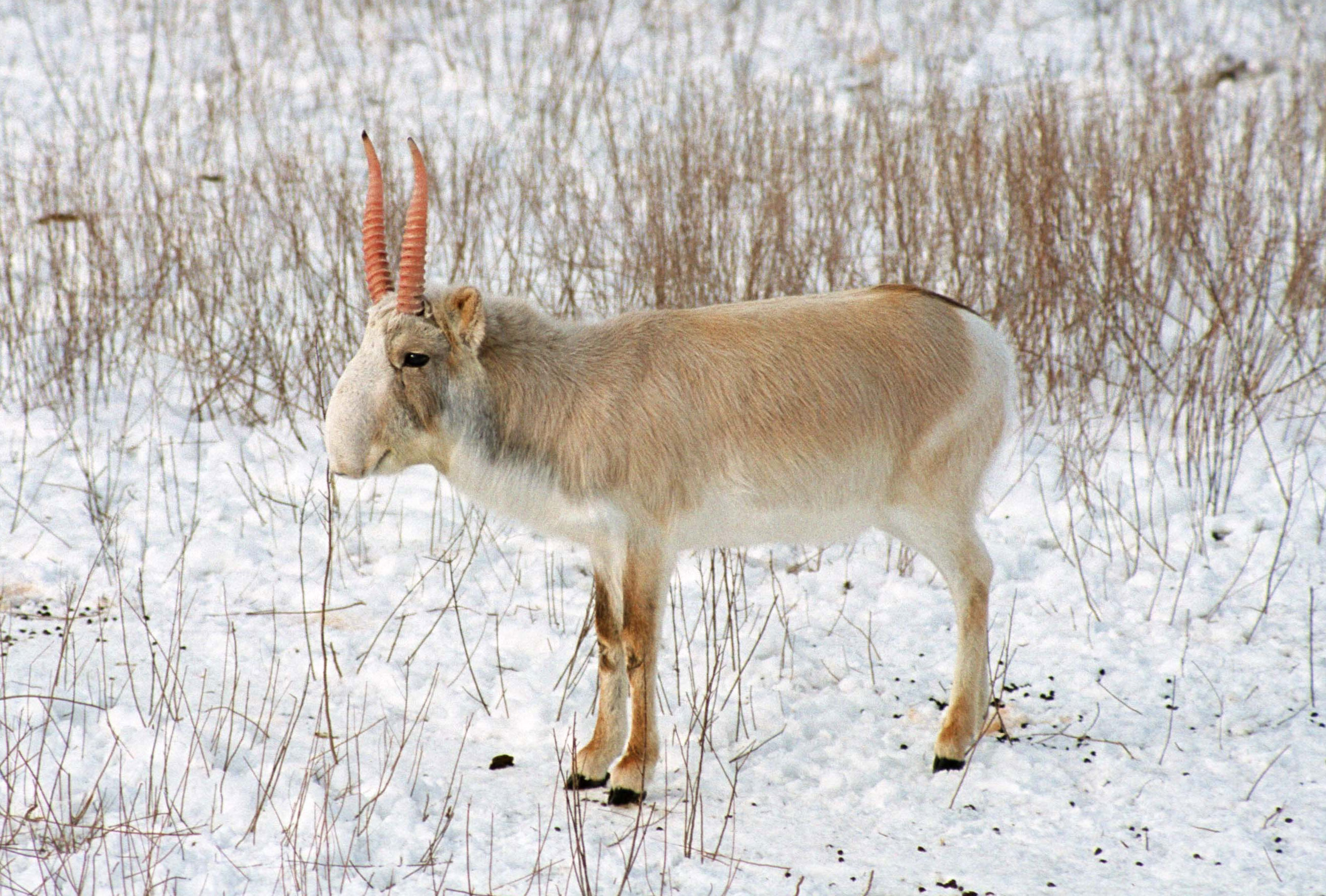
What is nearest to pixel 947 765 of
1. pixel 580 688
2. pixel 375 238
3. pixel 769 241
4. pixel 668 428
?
pixel 580 688

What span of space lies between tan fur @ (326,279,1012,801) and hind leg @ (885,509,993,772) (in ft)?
0.03

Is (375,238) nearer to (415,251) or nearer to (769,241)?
(415,251)

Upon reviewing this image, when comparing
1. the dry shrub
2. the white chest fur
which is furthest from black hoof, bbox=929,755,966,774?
the dry shrub

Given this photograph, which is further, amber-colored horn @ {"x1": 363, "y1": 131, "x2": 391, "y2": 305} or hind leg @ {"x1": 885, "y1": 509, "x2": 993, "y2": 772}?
hind leg @ {"x1": 885, "y1": 509, "x2": 993, "y2": 772}

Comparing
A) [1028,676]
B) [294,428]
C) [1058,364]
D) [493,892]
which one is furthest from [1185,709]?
[294,428]

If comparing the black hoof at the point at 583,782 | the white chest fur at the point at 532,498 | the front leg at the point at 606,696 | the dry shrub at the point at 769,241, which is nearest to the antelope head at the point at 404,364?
the white chest fur at the point at 532,498

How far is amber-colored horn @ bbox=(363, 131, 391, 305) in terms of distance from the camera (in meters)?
3.67

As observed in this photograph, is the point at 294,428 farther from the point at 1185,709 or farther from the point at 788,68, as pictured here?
the point at 788,68

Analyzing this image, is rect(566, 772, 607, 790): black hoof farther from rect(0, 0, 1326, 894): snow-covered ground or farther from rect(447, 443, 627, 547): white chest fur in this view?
rect(447, 443, 627, 547): white chest fur

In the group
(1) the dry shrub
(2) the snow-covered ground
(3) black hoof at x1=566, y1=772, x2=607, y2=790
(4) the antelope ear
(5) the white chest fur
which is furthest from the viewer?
(1) the dry shrub

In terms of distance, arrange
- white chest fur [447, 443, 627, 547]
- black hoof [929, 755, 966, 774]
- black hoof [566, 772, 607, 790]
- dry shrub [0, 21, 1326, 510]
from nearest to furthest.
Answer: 1. white chest fur [447, 443, 627, 547]
2. black hoof [566, 772, 607, 790]
3. black hoof [929, 755, 966, 774]
4. dry shrub [0, 21, 1326, 510]

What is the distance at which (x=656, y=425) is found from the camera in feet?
12.5

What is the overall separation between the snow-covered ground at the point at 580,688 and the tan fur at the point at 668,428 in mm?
408

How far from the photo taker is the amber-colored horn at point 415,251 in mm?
3561
